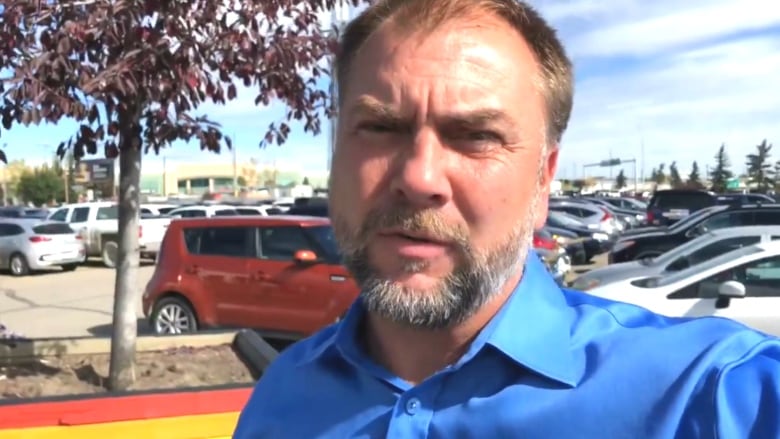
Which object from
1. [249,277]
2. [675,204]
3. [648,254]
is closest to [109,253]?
[249,277]

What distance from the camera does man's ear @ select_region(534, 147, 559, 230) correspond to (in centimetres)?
154

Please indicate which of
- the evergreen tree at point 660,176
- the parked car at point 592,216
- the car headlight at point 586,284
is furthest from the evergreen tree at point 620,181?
the car headlight at point 586,284

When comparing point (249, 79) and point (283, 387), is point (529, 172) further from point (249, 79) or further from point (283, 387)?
point (249, 79)

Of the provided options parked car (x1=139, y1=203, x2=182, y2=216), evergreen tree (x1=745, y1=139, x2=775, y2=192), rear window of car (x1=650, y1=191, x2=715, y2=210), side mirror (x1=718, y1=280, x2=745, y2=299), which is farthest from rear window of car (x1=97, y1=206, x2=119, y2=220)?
evergreen tree (x1=745, y1=139, x2=775, y2=192)

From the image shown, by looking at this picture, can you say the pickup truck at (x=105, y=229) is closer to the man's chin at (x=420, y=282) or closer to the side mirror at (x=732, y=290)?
the side mirror at (x=732, y=290)

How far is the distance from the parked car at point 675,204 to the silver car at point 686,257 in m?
13.1

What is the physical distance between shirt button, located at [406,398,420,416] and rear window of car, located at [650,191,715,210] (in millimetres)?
24951

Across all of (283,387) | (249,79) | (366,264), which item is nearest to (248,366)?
(249,79)

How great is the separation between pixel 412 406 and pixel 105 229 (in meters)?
23.0

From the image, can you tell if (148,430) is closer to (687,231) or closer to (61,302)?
(61,302)

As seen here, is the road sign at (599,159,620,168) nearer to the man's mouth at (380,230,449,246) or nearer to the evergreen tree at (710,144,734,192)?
the evergreen tree at (710,144,734,192)

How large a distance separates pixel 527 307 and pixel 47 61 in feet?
11.1

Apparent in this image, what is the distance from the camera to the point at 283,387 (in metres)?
1.74

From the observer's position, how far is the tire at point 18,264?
20859 mm
